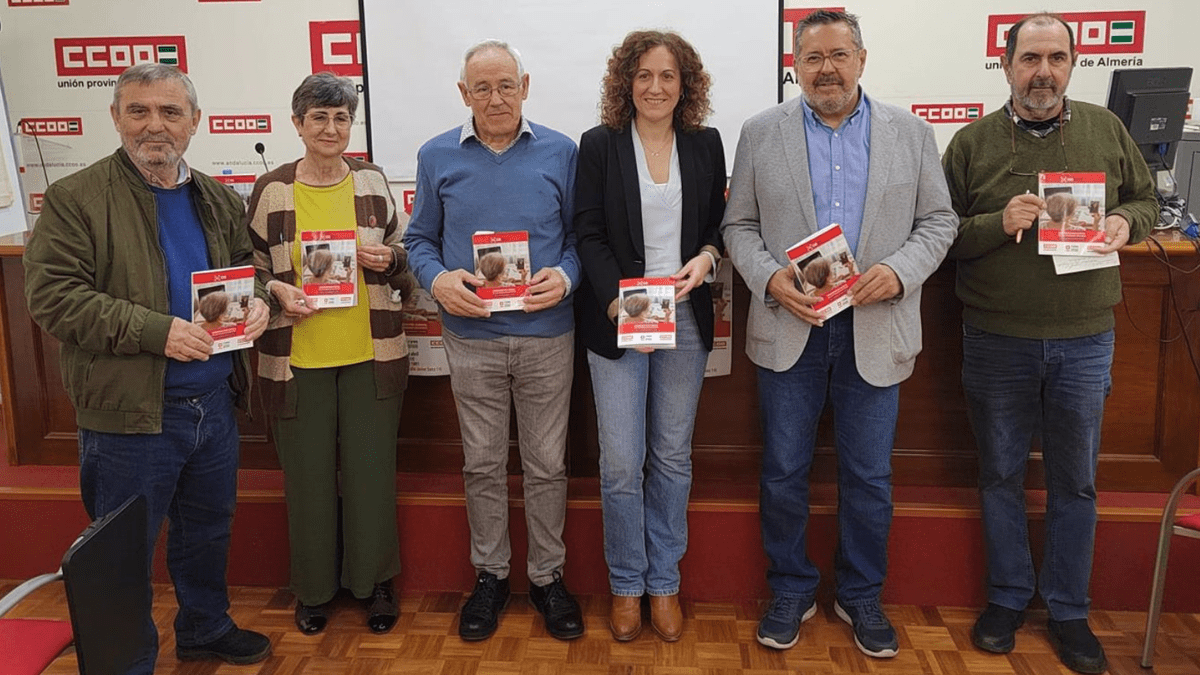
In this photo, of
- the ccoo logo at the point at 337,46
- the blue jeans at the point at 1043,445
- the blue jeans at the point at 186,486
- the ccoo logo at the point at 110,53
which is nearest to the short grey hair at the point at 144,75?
the blue jeans at the point at 186,486

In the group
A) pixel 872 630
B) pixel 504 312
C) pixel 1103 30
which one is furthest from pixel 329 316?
pixel 1103 30

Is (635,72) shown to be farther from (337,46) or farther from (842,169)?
(337,46)

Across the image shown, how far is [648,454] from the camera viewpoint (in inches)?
107

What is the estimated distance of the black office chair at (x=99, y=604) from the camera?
59.1 inches

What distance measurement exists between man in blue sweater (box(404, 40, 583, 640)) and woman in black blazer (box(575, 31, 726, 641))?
97mm

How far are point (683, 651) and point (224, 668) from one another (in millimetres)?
1298

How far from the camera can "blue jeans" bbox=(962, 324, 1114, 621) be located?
8.07 ft

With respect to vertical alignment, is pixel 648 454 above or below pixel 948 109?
below

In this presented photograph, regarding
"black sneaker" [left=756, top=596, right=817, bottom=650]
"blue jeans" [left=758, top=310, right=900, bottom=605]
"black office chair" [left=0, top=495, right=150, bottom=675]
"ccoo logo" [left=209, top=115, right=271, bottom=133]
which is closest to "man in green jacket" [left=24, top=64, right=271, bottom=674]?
"black office chair" [left=0, top=495, right=150, bottom=675]

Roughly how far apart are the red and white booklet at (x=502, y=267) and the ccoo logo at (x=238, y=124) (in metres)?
2.68

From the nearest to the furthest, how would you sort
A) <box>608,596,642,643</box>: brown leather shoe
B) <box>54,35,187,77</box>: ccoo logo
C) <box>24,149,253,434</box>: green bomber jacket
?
<box>24,149,253,434</box>: green bomber jacket
<box>608,596,642,643</box>: brown leather shoe
<box>54,35,187,77</box>: ccoo logo

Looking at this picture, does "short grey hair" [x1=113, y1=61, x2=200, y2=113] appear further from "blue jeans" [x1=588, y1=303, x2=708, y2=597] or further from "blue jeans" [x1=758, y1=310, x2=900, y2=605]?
"blue jeans" [x1=758, y1=310, x2=900, y2=605]

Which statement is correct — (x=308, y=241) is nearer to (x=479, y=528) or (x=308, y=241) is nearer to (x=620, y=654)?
(x=479, y=528)

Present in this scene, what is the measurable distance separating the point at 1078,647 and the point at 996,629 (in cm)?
21
